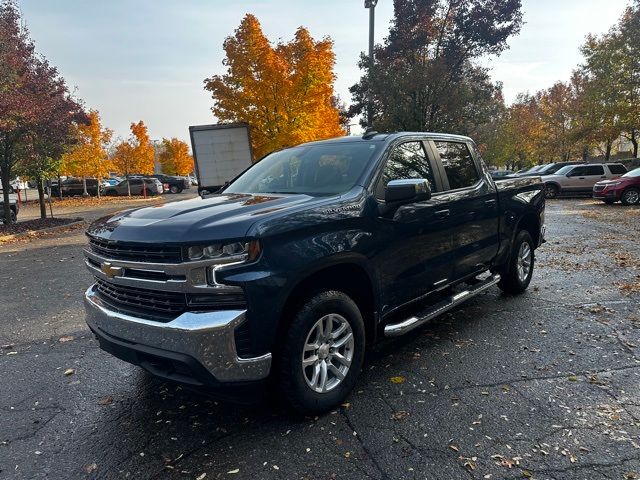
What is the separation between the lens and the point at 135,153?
43.2 metres

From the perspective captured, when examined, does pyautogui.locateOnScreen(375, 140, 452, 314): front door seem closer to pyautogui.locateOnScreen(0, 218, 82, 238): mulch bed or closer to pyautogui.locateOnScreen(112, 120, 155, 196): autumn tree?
pyautogui.locateOnScreen(0, 218, 82, 238): mulch bed

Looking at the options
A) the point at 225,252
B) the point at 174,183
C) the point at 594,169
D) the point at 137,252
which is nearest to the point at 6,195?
the point at 137,252

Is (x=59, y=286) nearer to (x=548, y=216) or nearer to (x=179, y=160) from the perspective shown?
(x=548, y=216)

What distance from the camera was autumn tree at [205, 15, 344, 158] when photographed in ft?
55.7

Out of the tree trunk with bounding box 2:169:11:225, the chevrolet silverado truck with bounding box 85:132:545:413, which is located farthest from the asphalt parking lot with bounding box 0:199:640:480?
the tree trunk with bounding box 2:169:11:225

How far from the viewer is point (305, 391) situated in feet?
9.52

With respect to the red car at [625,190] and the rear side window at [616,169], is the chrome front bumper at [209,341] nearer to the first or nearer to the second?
the red car at [625,190]

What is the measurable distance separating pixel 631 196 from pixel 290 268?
19488mm

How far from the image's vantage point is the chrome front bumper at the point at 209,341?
2.46 m

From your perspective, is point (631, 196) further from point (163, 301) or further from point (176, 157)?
point (176, 157)

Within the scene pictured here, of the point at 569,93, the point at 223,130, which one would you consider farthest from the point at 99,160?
the point at 569,93

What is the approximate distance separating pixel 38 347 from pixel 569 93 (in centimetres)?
4984

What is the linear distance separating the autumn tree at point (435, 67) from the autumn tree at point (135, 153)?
2685cm

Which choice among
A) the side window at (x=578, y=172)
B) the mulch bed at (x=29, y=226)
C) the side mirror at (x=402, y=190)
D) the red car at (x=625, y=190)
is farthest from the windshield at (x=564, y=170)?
the side mirror at (x=402, y=190)
